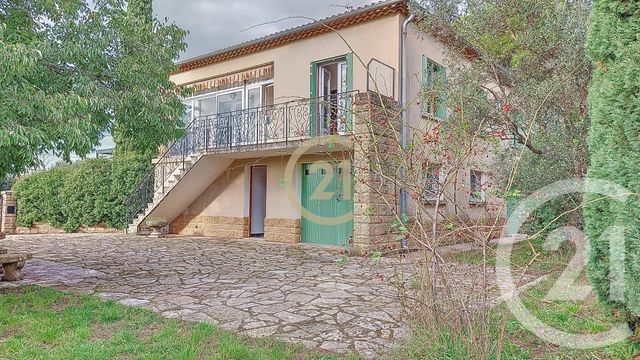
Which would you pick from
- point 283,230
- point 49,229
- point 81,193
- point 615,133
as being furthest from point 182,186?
point 615,133

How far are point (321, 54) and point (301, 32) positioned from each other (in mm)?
850

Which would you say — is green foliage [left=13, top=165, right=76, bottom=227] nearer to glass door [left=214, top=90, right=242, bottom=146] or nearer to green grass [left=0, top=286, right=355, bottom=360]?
glass door [left=214, top=90, right=242, bottom=146]

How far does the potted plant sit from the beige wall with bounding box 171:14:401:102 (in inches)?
210

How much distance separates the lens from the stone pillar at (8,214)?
16.2m

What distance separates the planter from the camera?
46.5 feet

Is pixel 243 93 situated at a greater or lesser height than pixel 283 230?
greater

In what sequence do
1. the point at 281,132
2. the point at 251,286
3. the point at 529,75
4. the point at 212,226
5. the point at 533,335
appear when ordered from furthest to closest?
the point at 212,226 < the point at 281,132 < the point at 529,75 < the point at 251,286 < the point at 533,335

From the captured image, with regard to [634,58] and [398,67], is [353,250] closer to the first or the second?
[398,67]

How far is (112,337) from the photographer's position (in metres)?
4.02

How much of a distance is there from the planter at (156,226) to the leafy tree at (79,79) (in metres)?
7.51

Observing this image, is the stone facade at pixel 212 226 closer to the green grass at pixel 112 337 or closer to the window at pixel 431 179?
the green grass at pixel 112 337

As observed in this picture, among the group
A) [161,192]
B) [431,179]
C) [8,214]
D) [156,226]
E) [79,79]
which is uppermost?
[79,79]

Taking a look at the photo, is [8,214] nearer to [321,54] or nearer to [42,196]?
[42,196]

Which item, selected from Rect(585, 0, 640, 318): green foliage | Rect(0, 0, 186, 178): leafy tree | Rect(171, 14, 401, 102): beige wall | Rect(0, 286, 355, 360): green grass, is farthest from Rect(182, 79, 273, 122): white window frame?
Rect(585, 0, 640, 318): green foliage
